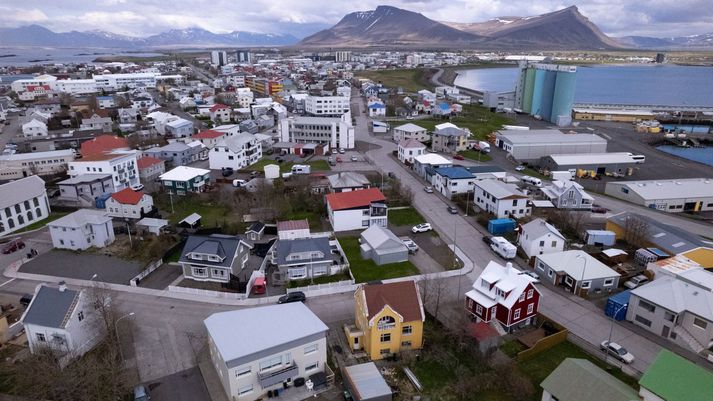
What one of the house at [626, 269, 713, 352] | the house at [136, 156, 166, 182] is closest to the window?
the house at [626, 269, 713, 352]

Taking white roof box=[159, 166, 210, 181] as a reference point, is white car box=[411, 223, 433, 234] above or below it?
below

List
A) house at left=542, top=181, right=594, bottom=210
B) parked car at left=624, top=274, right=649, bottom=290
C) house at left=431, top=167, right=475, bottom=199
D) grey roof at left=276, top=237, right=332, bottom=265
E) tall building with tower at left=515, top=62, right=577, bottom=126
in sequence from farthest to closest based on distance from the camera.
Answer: tall building with tower at left=515, top=62, right=577, bottom=126 → house at left=431, top=167, right=475, bottom=199 → house at left=542, top=181, right=594, bottom=210 → grey roof at left=276, top=237, right=332, bottom=265 → parked car at left=624, top=274, right=649, bottom=290

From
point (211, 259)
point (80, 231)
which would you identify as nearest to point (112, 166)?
point (80, 231)

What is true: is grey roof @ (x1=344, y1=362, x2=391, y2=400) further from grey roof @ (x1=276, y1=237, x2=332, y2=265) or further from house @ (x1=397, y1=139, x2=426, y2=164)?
house @ (x1=397, y1=139, x2=426, y2=164)

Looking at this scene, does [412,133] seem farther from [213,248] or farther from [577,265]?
[213,248]

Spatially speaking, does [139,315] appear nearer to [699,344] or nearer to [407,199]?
[407,199]

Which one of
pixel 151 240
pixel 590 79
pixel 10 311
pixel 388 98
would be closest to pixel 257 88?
pixel 388 98
